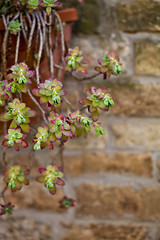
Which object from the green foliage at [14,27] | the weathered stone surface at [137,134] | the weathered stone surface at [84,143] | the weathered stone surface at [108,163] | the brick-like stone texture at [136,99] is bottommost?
the weathered stone surface at [108,163]

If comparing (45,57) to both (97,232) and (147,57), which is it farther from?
(97,232)

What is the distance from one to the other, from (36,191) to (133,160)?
0.50 metres

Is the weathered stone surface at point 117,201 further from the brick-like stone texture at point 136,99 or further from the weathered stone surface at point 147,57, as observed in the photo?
the weathered stone surface at point 147,57

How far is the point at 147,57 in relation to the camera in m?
1.38

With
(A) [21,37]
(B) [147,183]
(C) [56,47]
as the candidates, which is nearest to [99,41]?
(C) [56,47]

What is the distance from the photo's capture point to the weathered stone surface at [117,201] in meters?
1.42

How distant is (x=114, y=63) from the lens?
94cm

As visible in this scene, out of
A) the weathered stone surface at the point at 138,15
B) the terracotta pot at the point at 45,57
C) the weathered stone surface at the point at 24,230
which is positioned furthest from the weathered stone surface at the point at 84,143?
the weathered stone surface at the point at 138,15

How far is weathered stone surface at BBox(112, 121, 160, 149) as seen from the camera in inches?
Result: 55.3

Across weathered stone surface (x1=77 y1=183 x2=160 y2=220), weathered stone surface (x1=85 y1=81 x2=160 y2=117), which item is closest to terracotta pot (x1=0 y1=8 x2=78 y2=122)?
weathered stone surface (x1=85 y1=81 x2=160 y2=117)

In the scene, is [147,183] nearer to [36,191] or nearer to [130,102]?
[130,102]

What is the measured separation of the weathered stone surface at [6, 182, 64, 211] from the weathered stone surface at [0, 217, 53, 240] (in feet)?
0.27

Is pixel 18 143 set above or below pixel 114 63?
below

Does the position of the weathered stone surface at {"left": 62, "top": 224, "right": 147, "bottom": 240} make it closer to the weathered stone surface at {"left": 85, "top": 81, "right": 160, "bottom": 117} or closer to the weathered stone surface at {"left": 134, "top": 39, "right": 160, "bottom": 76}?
the weathered stone surface at {"left": 85, "top": 81, "right": 160, "bottom": 117}
